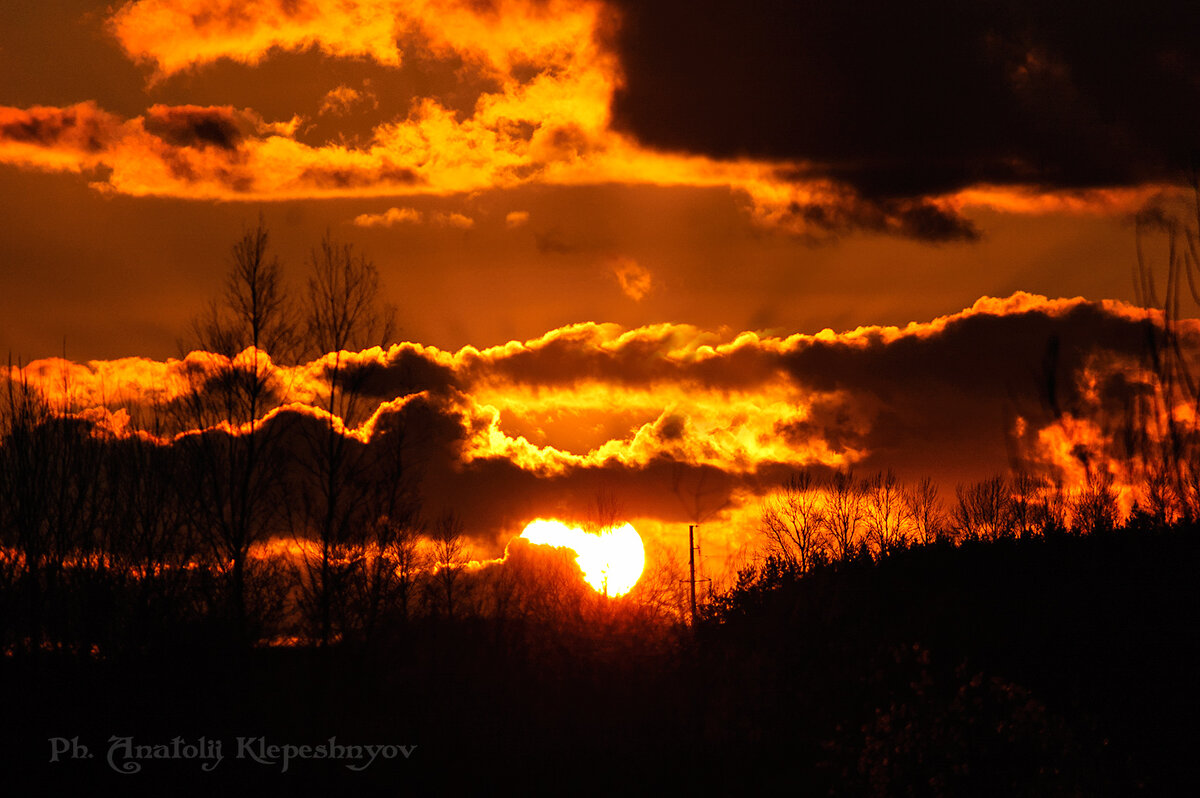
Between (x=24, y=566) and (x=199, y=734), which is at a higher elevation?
(x=24, y=566)

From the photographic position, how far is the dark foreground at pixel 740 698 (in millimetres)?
27078

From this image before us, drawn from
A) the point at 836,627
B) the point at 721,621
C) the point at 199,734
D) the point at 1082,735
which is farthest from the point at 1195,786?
the point at 199,734

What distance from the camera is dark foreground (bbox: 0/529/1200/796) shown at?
27.1 meters

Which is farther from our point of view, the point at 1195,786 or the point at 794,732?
the point at 794,732

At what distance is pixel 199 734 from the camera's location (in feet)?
102

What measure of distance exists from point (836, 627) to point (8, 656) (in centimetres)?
3123

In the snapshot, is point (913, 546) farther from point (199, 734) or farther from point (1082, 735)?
point (199, 734)

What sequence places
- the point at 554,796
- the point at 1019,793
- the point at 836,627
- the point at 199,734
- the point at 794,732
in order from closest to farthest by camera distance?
the point at 1019,793
the point at 199,734
the point at 554,796
the point at 794,732
the point at 836,627

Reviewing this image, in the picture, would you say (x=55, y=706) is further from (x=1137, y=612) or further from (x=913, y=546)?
(x=913, y=546)

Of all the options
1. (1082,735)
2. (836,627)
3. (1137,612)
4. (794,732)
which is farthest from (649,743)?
(1137,612)

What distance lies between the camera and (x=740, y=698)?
4322cm

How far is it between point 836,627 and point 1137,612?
11565mm

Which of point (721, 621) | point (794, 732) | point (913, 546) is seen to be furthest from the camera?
point (913, 546)

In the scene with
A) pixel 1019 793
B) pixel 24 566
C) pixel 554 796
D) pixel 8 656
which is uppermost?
pixel 24 566
